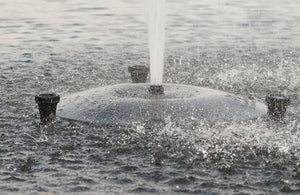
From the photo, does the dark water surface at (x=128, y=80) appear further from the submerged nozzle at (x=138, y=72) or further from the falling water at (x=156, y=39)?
the falling water at (x=156, y=39)

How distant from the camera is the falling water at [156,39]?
11.7 m

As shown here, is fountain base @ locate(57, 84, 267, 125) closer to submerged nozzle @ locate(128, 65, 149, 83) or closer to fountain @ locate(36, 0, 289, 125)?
fountain @ locate(36, 0, 289, 125)

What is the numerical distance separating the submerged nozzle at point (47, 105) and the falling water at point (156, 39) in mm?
2170

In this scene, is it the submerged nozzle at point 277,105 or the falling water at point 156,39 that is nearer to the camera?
the submerged nozzle at point 277,105

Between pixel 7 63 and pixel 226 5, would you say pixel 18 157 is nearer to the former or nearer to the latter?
pixel 7 63

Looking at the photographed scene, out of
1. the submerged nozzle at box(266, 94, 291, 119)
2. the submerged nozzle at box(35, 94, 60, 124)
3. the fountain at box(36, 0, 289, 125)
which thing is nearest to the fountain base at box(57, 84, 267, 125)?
the fountain at box(36, 0, 289, 125)

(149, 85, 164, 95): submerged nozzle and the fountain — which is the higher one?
(149, 85, 164, 95): submerged nozzle

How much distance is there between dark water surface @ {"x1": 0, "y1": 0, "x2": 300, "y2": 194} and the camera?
26.8ft

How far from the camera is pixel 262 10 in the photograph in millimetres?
31141

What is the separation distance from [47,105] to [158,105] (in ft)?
6.94

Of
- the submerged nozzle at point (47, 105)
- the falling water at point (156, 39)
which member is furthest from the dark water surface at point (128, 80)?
the falling water at point (156, 39)

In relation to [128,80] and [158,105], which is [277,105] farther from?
[128,80]

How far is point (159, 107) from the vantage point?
1067 centimetres

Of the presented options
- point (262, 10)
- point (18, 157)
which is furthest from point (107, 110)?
point (262, 10)
